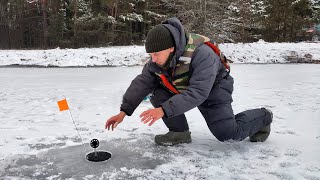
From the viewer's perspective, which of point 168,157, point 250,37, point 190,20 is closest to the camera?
point 168,157

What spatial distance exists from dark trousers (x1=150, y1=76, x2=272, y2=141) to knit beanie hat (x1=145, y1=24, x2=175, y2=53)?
1.57 ft

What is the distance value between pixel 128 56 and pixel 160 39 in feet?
37.2

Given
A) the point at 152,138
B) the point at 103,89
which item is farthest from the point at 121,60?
the point at 152,138

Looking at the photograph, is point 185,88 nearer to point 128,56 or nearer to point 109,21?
point 128,56

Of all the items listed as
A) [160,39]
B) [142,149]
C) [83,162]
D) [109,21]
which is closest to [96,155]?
[83,162]

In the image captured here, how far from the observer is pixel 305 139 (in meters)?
2.73

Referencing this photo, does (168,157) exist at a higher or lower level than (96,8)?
lower

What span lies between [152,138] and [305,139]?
128 cm

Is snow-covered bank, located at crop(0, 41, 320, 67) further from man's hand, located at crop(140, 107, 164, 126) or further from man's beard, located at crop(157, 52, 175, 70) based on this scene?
man's hand, located at crop(140, 107, 164, 126)

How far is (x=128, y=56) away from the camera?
13.4 m

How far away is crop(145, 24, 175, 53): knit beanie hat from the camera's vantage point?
222 centimetres

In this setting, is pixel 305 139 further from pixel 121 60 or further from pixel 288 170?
pixel 121 60

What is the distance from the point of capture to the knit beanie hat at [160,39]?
7.29 feet

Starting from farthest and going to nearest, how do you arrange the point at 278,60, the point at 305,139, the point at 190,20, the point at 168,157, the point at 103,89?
the point at 190,20
the point at 278,60
the point at 103,89
the point at 305,139
the point at 168,157
